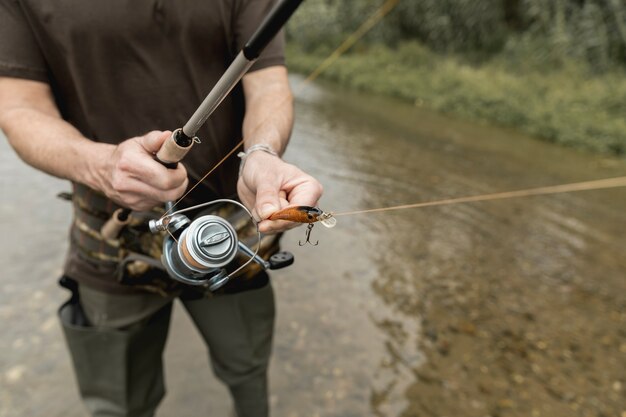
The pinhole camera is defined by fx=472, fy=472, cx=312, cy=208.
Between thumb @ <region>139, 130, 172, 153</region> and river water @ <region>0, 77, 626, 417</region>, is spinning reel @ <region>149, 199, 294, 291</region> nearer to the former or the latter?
thumb @ <region>139, 130, 172, 153</region>

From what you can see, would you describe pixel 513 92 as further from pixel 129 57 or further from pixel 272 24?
pixel 272 24

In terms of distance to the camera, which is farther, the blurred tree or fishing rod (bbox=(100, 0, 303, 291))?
the blurred tree

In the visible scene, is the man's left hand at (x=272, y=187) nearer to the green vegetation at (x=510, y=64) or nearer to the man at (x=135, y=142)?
the man at (x=135, y=142)

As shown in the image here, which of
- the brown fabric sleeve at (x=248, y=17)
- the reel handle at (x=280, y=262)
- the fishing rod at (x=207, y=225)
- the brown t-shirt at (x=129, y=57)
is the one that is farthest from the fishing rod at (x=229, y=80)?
the brown fabric sleeve at (x=248, y=17)

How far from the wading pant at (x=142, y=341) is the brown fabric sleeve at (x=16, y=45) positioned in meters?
0.85

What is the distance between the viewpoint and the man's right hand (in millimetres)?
1200

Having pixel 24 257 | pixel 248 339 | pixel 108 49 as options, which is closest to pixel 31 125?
pixel 108 49

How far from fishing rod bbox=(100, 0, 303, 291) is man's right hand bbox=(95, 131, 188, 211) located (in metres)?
0.03

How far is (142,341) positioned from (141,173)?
105 centimetres

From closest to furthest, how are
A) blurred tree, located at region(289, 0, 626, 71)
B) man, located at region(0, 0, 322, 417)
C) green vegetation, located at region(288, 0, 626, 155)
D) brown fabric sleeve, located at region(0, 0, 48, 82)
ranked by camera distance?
man, located at region(0, 0, 322, 417), brown fabric sleeve, located at region(0, 0, 48, 82), green vegetation, located at region(288, 0, 626, 155), blurred tree, located at region(289, 0, 626, 71)

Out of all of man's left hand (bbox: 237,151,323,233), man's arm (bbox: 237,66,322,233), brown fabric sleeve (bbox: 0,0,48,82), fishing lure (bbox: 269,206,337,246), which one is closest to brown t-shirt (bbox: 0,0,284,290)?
brown fabric sleeve (bbox: 0,0,48,82)

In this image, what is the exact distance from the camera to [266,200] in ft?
4.01

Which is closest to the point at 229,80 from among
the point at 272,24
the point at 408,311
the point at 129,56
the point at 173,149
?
the point at 272,24

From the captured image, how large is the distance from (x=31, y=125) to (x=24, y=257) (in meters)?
2.84
